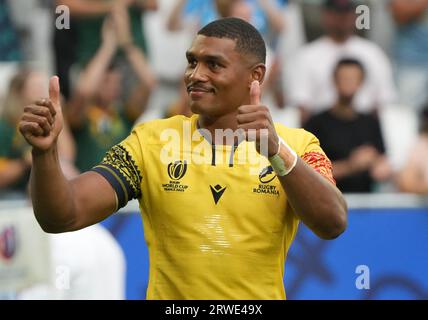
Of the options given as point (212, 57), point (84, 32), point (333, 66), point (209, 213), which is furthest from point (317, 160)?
point (84, 32)

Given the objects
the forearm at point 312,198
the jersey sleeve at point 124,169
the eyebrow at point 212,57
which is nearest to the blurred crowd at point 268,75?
the jersey sleeve at point 124,169

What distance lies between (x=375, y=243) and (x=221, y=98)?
424cm

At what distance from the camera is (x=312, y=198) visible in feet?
15.0

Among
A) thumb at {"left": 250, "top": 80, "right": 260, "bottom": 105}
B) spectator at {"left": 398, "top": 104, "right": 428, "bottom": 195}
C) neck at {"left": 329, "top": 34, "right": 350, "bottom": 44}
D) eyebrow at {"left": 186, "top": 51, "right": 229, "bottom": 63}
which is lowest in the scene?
spectator at {"left": 398, "top": 104, "right": 428, "bottom": 195}

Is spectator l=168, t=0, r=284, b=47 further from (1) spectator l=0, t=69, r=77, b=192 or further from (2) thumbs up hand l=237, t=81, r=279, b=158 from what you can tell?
(2) thumbs up hand l=237, t=81, r=279, b=158

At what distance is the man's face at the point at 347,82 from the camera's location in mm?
9656

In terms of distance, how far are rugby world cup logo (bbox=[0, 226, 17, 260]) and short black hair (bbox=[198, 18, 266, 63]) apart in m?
3.43

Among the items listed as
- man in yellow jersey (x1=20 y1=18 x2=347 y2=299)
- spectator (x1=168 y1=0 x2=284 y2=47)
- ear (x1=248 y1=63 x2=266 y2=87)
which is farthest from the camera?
spectator (x1=168 y1=0 x2=284 y2=47)

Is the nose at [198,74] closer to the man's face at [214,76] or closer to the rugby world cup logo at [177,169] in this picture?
the man's face at [214,76]

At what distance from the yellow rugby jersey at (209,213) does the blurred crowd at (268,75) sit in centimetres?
419

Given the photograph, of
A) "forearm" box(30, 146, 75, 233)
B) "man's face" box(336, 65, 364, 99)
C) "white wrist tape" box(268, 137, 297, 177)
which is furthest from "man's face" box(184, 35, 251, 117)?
"man's face" box(336, 65, 364, 99)

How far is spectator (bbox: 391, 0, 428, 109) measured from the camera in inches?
391

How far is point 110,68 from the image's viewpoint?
948 centimetres
